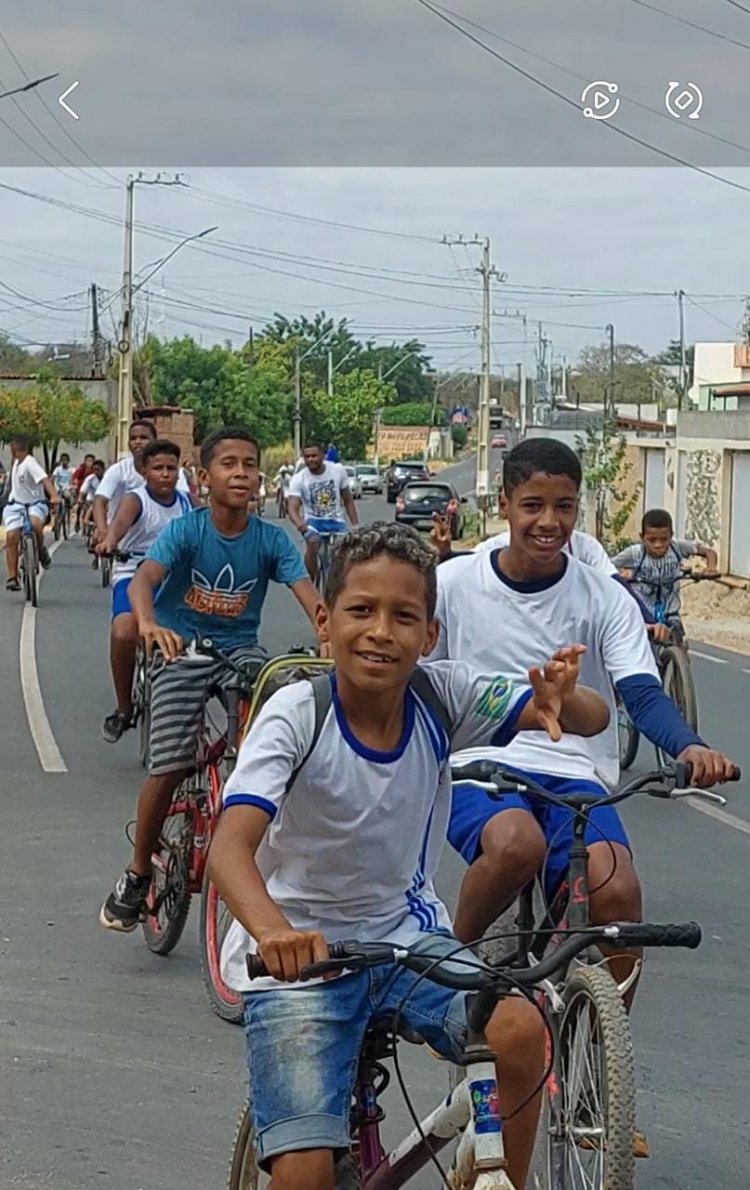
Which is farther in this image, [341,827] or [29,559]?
[29,559]

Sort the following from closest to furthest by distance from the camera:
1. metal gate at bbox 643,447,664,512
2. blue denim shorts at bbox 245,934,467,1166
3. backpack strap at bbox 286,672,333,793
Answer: blue denim shorts at bbox 245,934,467,1166 → backpack strap at bbox 286,672,333,793 → metal gate at bbox 643,447,664,512

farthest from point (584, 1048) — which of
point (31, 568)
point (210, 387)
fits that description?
point (210, 387)

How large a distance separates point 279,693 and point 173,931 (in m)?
3.56

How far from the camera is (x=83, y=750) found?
12.3 meters

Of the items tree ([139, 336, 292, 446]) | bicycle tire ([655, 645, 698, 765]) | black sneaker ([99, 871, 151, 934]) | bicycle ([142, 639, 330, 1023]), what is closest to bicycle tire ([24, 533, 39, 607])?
bicycle tire ([655, 645, 698, 765])

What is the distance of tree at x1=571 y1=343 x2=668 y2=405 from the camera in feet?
365

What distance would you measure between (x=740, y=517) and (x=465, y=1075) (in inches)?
1111

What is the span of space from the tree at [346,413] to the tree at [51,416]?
36.5 metres

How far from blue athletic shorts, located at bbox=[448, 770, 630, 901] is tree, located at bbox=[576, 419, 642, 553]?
30.5m

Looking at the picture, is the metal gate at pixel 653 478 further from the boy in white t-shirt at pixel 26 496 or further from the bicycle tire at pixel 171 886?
the bicycle tire at pixel 171 886

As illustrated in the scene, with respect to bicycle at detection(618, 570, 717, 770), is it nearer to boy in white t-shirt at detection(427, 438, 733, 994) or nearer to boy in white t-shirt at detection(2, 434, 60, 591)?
boy in white t-shirt at detection(427, 438, 733, 994)

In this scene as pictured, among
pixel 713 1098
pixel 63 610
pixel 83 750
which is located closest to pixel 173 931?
pixel 713 1098

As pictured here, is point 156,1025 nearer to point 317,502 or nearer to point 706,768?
point 706,768

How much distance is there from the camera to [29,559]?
75.4 ft
